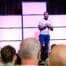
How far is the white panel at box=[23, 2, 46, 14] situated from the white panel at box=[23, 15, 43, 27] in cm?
13

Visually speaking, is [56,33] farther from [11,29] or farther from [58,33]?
[11,29]

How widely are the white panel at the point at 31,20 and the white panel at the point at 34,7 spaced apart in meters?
0.13

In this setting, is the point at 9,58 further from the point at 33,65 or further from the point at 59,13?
the point at 59,13

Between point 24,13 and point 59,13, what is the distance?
0.92m

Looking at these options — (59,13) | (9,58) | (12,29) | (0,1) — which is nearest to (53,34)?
(59,13)

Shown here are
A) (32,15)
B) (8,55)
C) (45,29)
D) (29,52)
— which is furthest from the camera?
(32,15)

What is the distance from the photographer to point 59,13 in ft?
23.7

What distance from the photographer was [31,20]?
7242 millimetres

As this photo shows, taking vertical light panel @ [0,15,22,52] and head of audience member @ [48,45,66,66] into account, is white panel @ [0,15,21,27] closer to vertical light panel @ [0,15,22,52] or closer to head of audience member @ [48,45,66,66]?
vertical light panel @ [0,15,22,52]

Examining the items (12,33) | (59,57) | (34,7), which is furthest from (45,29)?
(59,57)

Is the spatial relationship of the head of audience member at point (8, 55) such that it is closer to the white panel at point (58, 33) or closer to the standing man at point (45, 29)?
the standing man at point (45, 29)

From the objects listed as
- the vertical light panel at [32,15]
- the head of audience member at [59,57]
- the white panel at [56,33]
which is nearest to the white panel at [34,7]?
the vertical light panel at [32,15]

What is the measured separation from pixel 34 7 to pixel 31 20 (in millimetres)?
351

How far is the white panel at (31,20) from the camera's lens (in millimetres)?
7220
